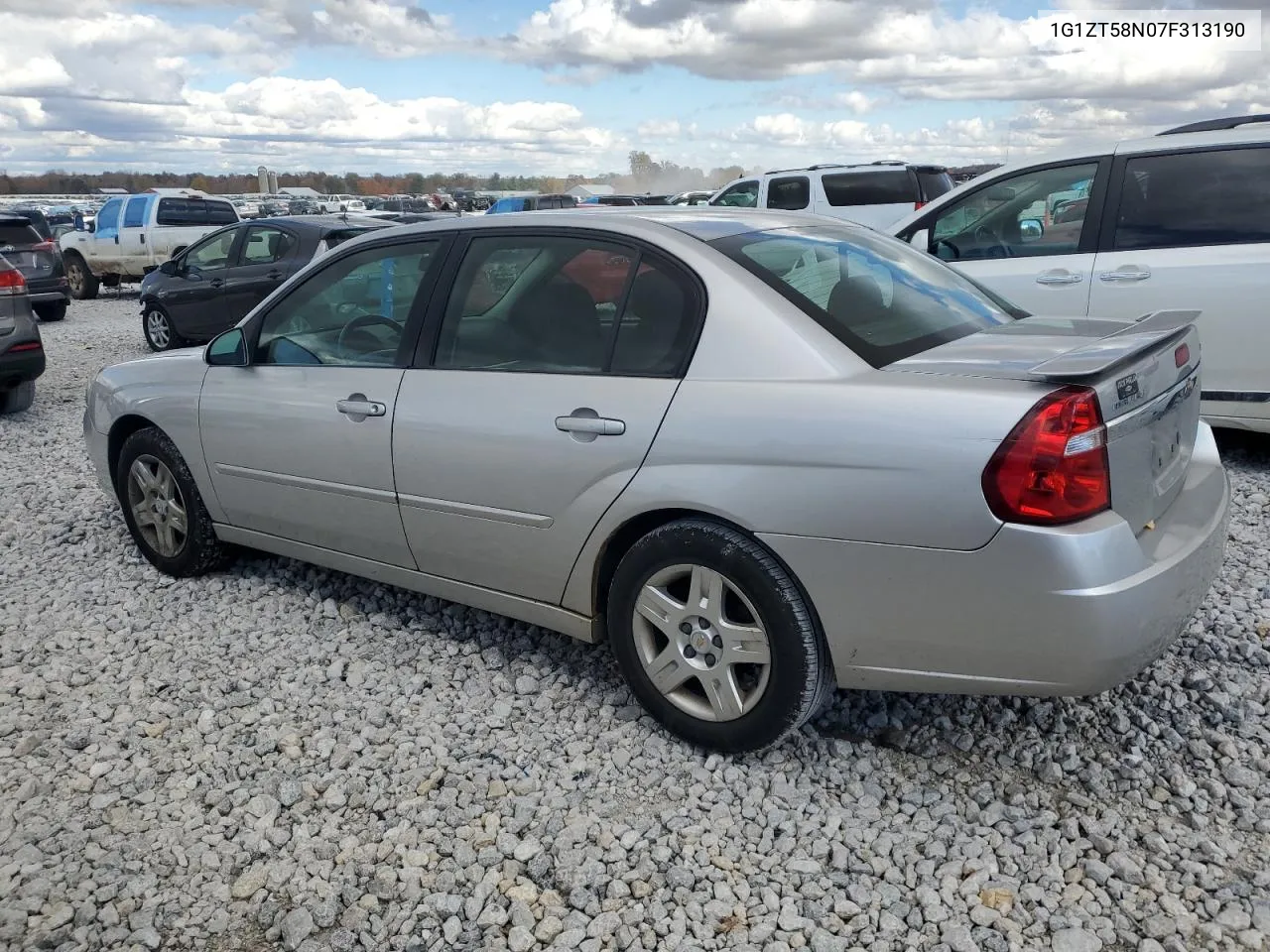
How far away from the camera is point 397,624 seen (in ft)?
13.7

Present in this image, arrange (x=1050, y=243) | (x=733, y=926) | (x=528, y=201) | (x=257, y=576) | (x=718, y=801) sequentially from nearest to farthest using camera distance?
A: 1. (x=733, y=926)
2. (x=718, y=801)
3. (x=257, y=576)
4. (x=1050, y=243)
5. (x=528, y=201)

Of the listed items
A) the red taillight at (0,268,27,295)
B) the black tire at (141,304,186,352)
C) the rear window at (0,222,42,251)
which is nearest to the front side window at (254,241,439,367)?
the red taillight at (0,268,27,295)

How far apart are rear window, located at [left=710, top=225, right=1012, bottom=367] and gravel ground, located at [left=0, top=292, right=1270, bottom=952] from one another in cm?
122

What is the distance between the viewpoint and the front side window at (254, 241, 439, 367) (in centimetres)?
376

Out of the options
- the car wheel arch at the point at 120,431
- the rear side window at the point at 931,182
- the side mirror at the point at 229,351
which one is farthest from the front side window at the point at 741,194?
the side mirror at the point at 229,351

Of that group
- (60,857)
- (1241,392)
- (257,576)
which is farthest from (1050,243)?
(60,857)

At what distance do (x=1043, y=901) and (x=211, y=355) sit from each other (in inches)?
142

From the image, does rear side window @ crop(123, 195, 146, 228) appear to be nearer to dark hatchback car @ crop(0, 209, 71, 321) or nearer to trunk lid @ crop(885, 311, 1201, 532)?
dark hatchback car @ crop(0, 209, 71, 321)

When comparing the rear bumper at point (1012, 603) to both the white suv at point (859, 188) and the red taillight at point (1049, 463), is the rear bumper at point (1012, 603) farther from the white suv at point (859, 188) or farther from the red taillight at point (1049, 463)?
the white suv at point (859, 188)

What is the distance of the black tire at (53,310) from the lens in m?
15.0

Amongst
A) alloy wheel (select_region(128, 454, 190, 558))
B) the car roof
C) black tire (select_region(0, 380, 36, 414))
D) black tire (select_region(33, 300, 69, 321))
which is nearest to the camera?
the car roof

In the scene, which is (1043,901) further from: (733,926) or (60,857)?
(60,857)

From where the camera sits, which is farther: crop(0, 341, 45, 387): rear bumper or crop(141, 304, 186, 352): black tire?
crop(141, 304, 186, 352): black tire

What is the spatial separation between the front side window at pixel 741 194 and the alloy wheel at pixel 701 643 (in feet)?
46.8
